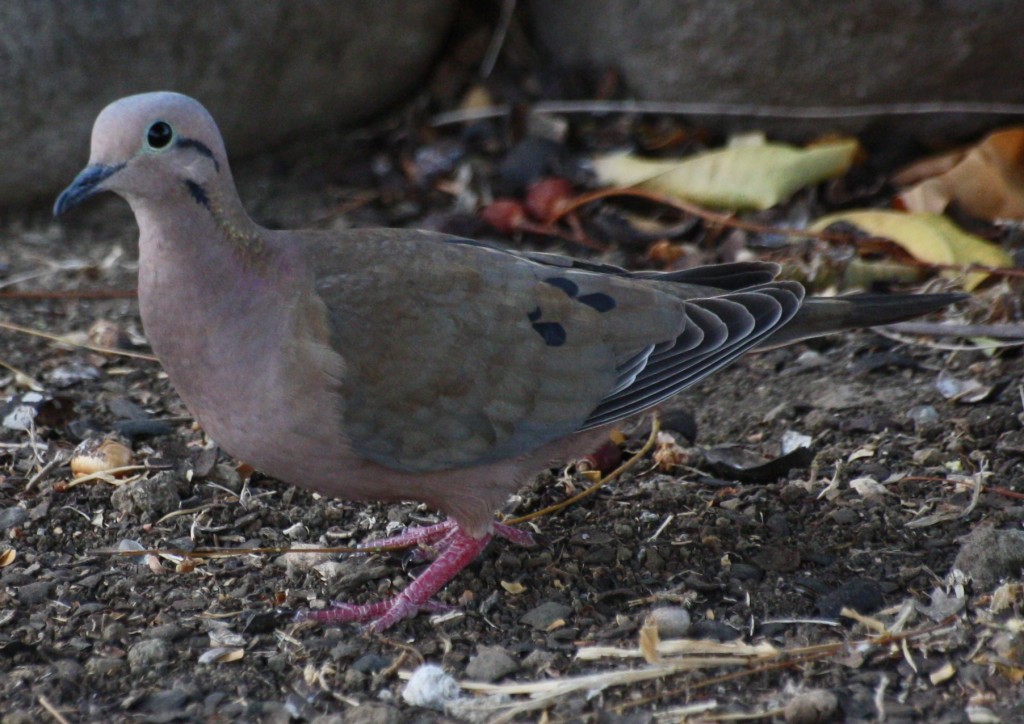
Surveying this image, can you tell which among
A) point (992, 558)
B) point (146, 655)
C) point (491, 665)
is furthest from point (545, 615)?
point (992, 558)

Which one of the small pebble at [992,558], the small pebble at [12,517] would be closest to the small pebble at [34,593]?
the small pebble at [12,517]

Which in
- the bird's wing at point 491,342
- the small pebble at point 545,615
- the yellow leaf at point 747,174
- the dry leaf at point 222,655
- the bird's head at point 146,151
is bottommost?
the small pebble at point 545,615

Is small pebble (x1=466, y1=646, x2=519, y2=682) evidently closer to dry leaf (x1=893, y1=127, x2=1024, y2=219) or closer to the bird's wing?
the bird's wing

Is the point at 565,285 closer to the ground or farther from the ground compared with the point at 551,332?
farther from the ground

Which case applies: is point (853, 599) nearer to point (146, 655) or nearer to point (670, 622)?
point (670, 622)

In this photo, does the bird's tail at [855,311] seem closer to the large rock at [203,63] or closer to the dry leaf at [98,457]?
the dry leaf at [98,457]

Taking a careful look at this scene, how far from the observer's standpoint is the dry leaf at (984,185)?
502 centimetres

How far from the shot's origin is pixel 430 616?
10.7ft

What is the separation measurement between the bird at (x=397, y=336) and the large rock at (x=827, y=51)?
226 centimetres

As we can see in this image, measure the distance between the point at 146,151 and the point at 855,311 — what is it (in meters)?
1.92

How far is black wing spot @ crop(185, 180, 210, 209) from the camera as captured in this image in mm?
3010

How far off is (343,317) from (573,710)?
1094 millimetres

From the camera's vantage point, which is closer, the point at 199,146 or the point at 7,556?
the point at 199,146

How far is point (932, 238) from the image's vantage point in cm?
471
